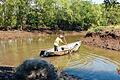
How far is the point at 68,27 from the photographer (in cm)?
6625

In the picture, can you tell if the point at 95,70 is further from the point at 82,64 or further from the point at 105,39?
the point at 105,39

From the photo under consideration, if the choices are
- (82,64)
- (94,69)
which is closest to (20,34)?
(82,64)

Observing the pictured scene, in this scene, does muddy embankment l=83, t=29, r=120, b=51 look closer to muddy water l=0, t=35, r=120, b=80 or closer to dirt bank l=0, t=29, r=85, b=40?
muddy water l=0, t=35, r=120, b=80

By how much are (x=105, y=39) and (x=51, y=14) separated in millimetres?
22809

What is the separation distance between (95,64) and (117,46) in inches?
422

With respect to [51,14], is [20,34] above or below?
below

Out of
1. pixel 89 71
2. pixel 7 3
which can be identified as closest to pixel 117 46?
pixel 89 71

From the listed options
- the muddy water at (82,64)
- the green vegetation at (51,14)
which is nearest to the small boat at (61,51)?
the muddy water at (82,64)

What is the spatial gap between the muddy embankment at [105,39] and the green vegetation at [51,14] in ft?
61.3

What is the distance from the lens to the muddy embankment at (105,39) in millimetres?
36047

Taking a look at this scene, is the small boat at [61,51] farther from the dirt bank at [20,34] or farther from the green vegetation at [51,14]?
the green vegetation at [51,14]

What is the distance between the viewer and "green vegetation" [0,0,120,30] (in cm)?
5778

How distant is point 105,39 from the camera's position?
39688 mm

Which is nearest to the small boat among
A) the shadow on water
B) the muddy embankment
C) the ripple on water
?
the ripple on water
